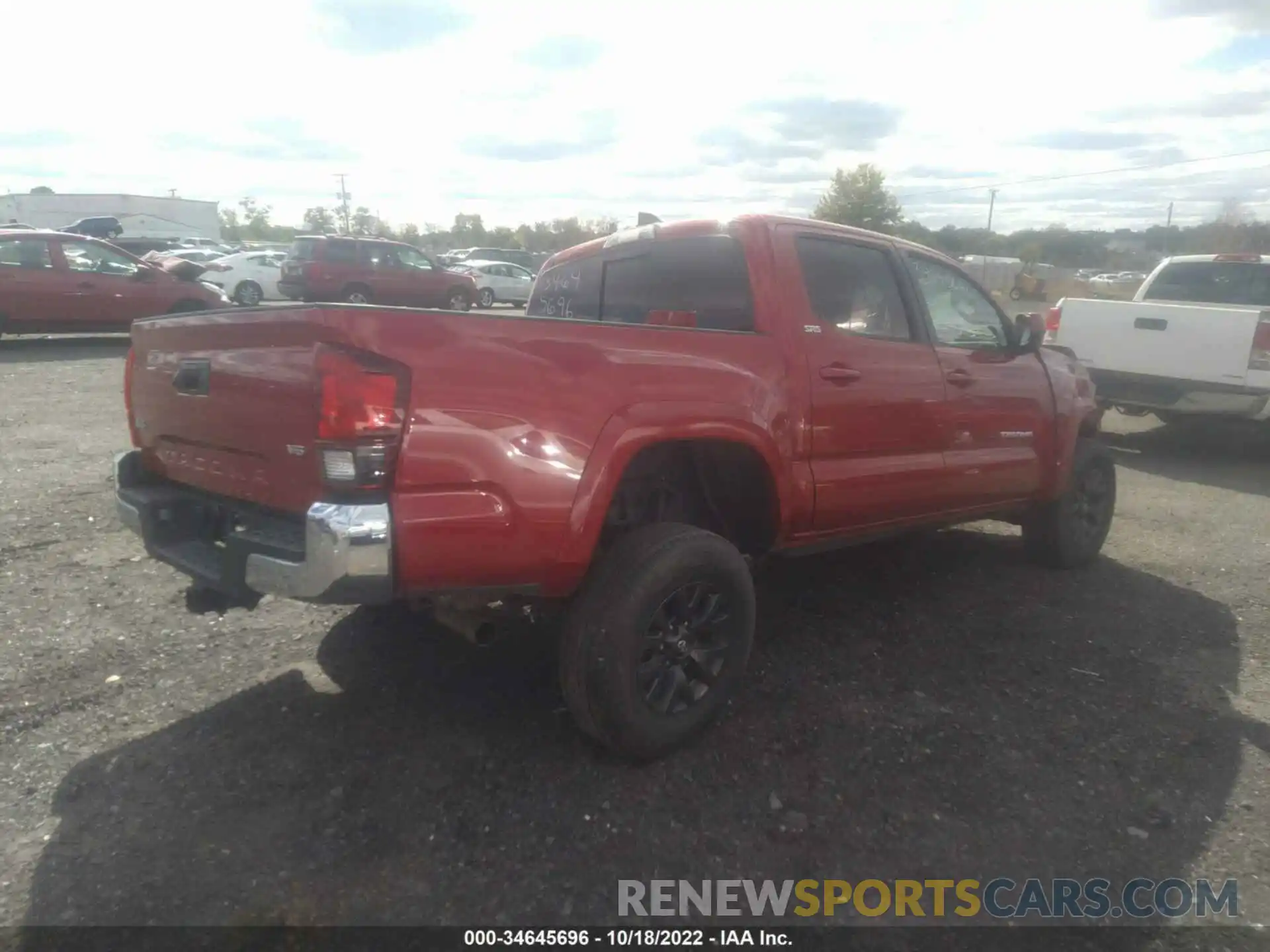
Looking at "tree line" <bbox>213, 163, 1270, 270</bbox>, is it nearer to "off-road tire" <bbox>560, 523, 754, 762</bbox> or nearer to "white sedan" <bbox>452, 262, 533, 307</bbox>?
"white sedan" <bbox>452, 262, 533, 307</bbox>

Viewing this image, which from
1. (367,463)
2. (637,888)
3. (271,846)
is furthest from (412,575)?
(637,888)

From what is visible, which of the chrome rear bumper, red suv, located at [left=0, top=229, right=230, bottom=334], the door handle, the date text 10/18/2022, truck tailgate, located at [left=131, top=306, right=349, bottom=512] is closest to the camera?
the date text 10/18/2022

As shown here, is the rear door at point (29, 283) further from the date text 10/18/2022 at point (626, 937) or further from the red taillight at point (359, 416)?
the date text 10/18/2022 at point (626, 937)

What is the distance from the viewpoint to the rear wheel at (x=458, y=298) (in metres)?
21.1

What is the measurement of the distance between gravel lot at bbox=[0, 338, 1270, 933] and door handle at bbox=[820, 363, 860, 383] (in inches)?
47.7

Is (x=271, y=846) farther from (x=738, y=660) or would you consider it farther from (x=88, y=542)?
(x=88, y=542)

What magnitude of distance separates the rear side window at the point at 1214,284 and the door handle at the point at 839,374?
7.40 meters

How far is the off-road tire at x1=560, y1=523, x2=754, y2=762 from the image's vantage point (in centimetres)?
287

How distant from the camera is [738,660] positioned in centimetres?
329

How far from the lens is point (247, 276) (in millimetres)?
23156

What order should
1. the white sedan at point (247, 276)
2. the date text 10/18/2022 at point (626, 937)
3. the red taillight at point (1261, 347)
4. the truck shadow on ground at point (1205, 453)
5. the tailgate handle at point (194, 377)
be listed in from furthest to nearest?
the white sedan at point (247, 276), the truck shadow on ground at point (1205, 453), the red taillight at point (1261, 347), the tailgate handle at point (194, 377), the date text 10/18/2022 at point (626, 937)

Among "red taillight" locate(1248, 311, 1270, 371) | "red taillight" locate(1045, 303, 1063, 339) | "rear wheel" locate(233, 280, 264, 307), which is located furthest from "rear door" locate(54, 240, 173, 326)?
"red taillight" locate(1248, 311, 1270, 371)

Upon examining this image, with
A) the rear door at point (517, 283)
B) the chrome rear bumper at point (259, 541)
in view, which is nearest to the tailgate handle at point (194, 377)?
the chrome rear bumper at point (259, 541)

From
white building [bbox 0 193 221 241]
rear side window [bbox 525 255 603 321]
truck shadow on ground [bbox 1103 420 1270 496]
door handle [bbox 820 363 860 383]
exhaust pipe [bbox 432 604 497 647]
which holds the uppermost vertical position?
white building [bbox 0 193 221 241]
